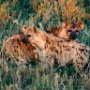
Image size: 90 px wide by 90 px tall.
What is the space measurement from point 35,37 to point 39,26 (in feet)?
5.91

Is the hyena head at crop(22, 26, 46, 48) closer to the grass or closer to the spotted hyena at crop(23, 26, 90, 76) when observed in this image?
the spotted hyena at crop(23, 26, 90, 76)

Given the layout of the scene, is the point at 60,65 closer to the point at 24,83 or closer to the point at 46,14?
the point at 24,83

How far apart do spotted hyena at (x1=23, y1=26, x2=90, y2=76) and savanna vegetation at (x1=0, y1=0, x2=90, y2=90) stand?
91 millimetres

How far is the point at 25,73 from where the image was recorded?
443 centimetres

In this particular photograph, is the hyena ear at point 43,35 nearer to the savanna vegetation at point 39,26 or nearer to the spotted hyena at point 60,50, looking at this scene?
the spotted hyena at point 60,50

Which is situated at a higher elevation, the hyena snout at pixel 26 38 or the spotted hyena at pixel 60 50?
the hyena snout at pixel 26 38

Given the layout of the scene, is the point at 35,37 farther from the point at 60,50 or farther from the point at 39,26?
the point at 39,26

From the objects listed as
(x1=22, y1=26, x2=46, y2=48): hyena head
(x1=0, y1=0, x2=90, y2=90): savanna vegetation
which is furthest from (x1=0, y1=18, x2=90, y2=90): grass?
(x1=22, y1=26, x2=46, y2=48): hyena head

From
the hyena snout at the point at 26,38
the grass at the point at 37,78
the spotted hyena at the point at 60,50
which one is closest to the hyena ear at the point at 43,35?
the spotted hyena at the point at 60,50

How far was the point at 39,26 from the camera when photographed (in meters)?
6.17

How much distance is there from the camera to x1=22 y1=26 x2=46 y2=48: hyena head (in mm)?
4367

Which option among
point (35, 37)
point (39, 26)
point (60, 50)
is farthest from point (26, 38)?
point (39, 26)

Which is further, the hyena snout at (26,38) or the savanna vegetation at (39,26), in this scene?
the hyena snout at (26,38)

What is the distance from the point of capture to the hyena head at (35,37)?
4.37 m
